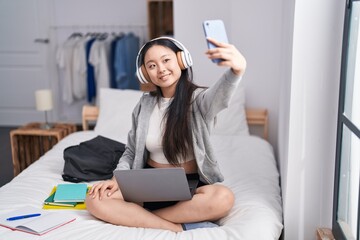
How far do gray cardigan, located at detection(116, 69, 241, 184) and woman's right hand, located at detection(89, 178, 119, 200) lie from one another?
0.29 feet

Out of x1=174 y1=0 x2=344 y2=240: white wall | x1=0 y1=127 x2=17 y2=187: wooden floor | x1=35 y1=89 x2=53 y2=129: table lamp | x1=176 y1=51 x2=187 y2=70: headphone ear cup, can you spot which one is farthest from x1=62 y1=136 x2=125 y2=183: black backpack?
→ x1=0 y1=127 x2=17 y2=187: wooden floor

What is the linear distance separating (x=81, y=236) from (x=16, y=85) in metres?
3.68

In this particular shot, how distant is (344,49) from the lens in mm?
1619

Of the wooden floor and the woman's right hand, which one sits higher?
the woman's right hand

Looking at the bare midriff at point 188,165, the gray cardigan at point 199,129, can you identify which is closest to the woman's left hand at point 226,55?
the gray cardigan at point 199,129

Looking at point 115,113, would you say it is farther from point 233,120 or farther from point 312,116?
point 312,116

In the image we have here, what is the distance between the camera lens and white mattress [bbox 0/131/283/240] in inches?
67.9

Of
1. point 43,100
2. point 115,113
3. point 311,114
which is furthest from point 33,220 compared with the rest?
point 43,100

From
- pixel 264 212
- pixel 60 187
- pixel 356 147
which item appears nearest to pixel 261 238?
pixel 264 212

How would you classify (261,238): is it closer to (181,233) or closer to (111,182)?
(181,233)

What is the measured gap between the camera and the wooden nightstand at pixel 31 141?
133 inches

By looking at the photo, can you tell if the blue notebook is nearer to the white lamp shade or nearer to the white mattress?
the white mattress

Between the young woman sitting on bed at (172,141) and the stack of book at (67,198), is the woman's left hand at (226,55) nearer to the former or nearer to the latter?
the young woman sitting on bed at (172,141)

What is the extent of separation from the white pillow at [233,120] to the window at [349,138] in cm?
135
